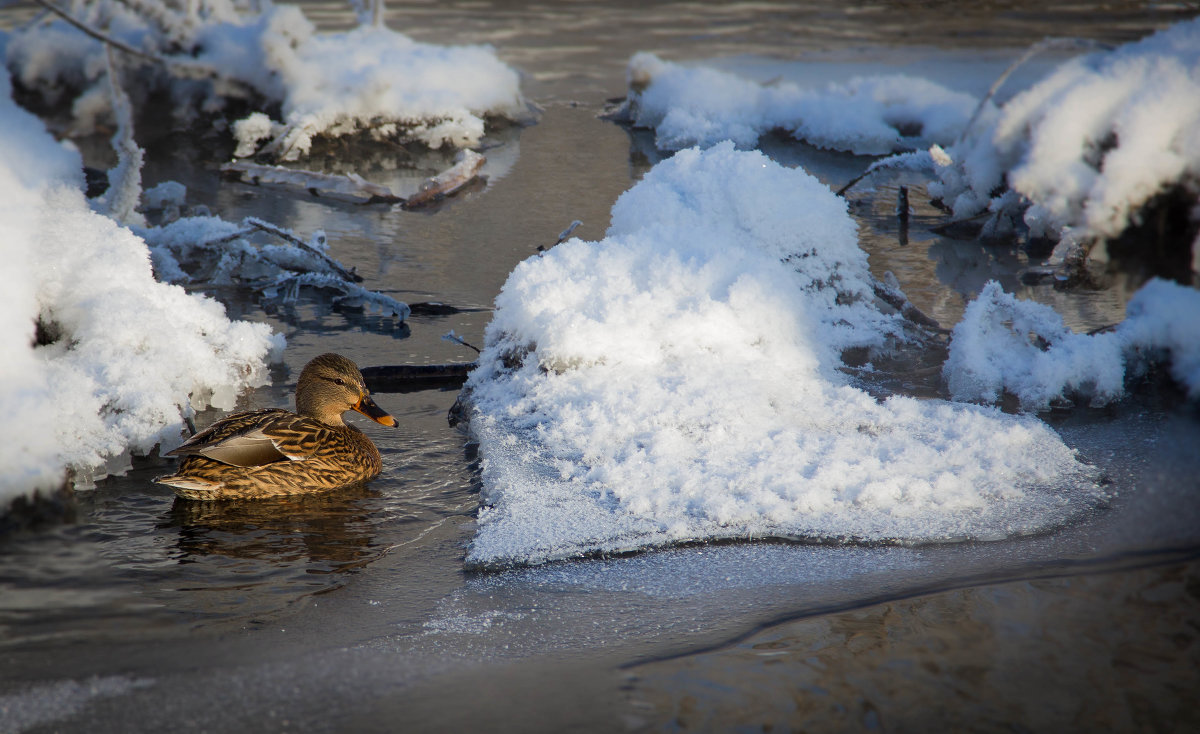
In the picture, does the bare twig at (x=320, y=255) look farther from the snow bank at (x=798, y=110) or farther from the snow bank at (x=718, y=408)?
the snow bank at (x=798, y=110)

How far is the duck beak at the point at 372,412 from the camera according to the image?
376 cm

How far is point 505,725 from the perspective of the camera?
2.21m

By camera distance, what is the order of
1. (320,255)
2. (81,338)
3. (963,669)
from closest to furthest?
(963,669) → (81,338) → (320,255)

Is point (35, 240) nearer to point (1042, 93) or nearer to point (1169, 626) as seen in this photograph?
point (1169, 626)

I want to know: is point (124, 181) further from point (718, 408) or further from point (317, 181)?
point (718, 408)

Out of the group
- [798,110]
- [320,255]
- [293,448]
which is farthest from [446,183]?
[293,448]

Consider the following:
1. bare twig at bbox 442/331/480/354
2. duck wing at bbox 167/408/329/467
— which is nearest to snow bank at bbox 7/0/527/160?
bare twig at bbox 442/331/480/354

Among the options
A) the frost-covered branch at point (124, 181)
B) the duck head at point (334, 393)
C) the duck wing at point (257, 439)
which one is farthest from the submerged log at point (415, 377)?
the frost-covered branch at point (124, 181)

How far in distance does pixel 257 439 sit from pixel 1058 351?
3.15 metres

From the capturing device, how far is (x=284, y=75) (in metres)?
9.34

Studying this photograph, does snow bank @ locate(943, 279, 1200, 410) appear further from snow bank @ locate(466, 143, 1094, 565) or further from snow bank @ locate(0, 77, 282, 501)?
snow bank @ locate(0, 77, 282, 501)

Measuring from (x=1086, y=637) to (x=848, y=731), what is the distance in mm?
772

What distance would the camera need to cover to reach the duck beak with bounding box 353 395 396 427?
3.76 metres

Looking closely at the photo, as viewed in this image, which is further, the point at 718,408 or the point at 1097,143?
the point at 1097,143
